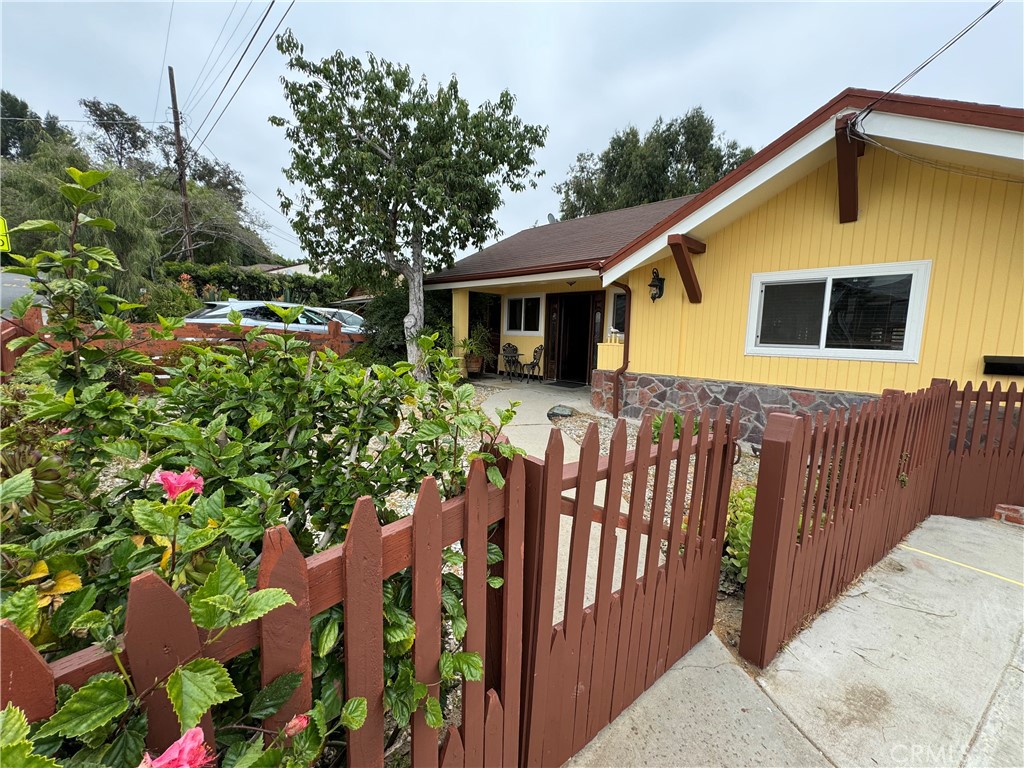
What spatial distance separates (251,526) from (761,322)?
256 inches

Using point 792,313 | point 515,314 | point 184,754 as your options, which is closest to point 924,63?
point 792,313

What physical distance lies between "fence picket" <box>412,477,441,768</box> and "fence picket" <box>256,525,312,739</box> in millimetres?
258

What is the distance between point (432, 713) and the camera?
41.3 inches

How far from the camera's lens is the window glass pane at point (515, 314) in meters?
11.4

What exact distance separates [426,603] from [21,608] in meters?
0.70

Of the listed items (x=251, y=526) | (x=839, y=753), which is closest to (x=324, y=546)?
(x=251, y=526)

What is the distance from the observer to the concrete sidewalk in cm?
161

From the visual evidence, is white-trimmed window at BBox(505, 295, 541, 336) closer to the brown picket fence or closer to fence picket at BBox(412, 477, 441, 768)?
the brown picket fence

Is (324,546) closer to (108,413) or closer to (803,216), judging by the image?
(108,413)

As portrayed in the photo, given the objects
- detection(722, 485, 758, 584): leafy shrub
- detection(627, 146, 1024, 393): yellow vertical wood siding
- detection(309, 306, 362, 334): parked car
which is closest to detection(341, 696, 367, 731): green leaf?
detection(722, 485, 758, 584): leafy shrub

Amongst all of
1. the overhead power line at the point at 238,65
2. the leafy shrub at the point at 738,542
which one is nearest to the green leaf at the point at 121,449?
the leafy shrub at the point at 738,542

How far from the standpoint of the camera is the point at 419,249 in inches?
365

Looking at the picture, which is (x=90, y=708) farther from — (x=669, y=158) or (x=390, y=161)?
(x=669, y=158)

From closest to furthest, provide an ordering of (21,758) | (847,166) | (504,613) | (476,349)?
1. (21,758)
2. (504,613)
3. (847,166)
4. (476,349)
